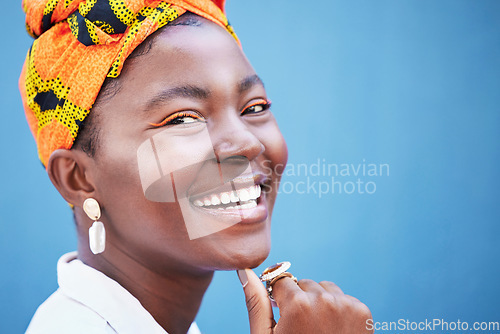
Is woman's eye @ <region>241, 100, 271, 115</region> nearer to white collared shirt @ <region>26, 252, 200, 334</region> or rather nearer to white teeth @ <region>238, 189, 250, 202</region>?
white teeth @ <region>238, 189, 250, 202</region>

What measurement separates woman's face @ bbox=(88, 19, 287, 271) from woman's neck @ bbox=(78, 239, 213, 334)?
0.08 m

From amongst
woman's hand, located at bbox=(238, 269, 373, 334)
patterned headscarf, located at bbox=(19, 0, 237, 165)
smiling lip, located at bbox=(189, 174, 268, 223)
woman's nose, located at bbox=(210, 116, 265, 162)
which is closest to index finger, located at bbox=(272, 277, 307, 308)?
woman's hand, located at bbox=(238, 269, 373, 334)

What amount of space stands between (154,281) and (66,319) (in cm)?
24

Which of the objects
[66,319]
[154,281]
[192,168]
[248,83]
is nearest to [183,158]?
[192,168]

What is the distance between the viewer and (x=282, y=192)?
252 centimetres

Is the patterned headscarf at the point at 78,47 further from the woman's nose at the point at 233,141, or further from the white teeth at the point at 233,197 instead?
the white teeth at the point at 233,197

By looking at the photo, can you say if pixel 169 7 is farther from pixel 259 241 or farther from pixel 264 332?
pixel 264 332

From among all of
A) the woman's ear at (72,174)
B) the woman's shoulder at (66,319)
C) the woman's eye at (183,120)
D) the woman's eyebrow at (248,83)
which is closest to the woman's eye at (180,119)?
the woman's eye at (183,120)

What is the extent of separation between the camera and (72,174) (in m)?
1.33

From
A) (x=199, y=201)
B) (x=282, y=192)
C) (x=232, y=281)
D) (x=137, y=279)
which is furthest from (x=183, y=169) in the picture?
(x=232, y=281)

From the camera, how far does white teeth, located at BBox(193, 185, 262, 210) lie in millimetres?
Answer: 1225

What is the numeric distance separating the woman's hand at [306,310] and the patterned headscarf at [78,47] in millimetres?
635

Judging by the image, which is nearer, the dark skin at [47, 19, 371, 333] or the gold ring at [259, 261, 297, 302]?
the dark skin at [47, 19, 371, 333]

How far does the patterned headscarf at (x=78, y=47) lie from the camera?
1249 millimetres
